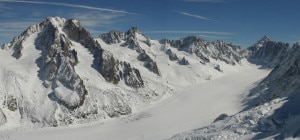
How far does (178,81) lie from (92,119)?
8087 centimetres

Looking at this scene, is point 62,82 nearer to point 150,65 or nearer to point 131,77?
point 131,77

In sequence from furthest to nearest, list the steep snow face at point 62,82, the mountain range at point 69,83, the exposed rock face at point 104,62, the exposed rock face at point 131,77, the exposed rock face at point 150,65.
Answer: the exposed rock face at point 150,65 < the exposed rock face at point 131,77 < the exposed rock face at point 104,62 < the steep snow face at point 62,82 < the mountain range at point 69,83

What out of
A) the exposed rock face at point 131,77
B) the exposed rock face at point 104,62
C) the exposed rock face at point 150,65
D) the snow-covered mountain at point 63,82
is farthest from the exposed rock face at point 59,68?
the exposed rock face at point 150,65

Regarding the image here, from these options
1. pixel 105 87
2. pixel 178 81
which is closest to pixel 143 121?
pixel 105 87

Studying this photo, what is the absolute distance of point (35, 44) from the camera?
134000 millimetres

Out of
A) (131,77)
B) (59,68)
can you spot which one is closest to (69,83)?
(59,68)

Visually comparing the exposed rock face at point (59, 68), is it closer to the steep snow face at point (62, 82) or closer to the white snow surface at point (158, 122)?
the steep snow face at point (62, 82)

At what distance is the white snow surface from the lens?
86.1m

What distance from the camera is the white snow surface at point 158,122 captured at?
8606cm

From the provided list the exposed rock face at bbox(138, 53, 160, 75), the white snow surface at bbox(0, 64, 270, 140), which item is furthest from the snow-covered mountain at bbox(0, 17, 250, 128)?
the exposed rock face at bbox(138, 53, 160, 75)

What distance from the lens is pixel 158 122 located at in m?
97.1

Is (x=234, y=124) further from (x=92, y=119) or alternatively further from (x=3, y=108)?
(x=3, y=108)

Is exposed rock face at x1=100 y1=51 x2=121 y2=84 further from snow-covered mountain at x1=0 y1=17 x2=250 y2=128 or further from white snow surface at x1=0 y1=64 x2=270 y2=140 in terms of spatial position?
white snow surface at x1=0 y1=64 x2=270 y2=140

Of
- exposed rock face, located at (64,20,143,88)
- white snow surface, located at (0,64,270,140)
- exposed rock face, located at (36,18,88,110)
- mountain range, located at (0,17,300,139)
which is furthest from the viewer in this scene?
exposed rock face, located at (64,20,143,88)
